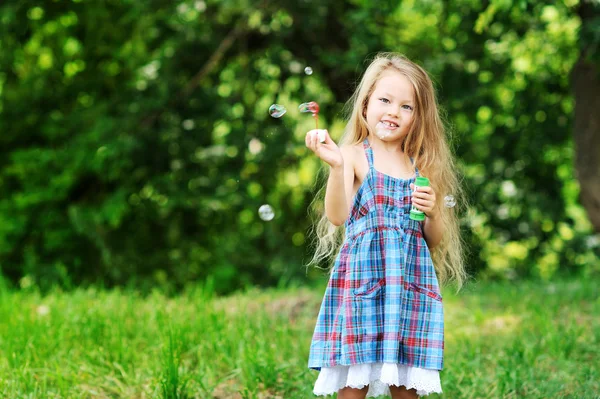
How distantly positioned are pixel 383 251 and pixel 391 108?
0.47m

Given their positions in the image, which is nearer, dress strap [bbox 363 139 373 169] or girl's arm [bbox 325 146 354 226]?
girl's arm [bbox 325 146 354 226]

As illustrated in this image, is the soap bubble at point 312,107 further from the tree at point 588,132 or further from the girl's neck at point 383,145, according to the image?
the tree at point 588,132

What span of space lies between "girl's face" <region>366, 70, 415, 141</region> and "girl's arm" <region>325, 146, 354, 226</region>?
0.54ft

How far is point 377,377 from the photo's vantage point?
8.05 feet

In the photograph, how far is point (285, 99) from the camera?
7125mm

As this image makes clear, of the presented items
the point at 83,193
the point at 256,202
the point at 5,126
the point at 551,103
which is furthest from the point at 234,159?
the point at 551,103

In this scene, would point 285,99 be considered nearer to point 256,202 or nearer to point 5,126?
point 256,202

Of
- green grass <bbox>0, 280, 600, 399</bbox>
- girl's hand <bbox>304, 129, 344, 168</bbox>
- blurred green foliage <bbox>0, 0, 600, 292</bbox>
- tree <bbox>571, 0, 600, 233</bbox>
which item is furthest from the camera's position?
blurred green foliage <bbox>0, 0, 600, 292</bbox>

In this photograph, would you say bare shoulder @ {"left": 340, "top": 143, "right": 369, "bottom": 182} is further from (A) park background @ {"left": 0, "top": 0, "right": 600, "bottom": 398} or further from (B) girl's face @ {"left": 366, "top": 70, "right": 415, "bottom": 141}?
(A) park background @ {"left": 0, "top": 0, "right": 600, "bottom": 398}

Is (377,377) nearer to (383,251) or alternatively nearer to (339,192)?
(383,251)

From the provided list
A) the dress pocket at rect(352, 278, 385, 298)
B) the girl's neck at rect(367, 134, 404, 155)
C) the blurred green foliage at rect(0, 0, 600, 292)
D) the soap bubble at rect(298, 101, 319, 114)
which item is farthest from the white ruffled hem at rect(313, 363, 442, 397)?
the blurred green foliage at rect(0, 0, 600, 292)

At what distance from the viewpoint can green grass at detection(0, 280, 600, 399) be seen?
3.14 m

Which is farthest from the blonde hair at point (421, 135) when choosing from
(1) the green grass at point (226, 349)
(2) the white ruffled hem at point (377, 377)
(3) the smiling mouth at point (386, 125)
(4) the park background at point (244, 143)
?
(4) the park background at point (244, 143)

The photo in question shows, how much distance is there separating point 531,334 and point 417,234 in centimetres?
186
